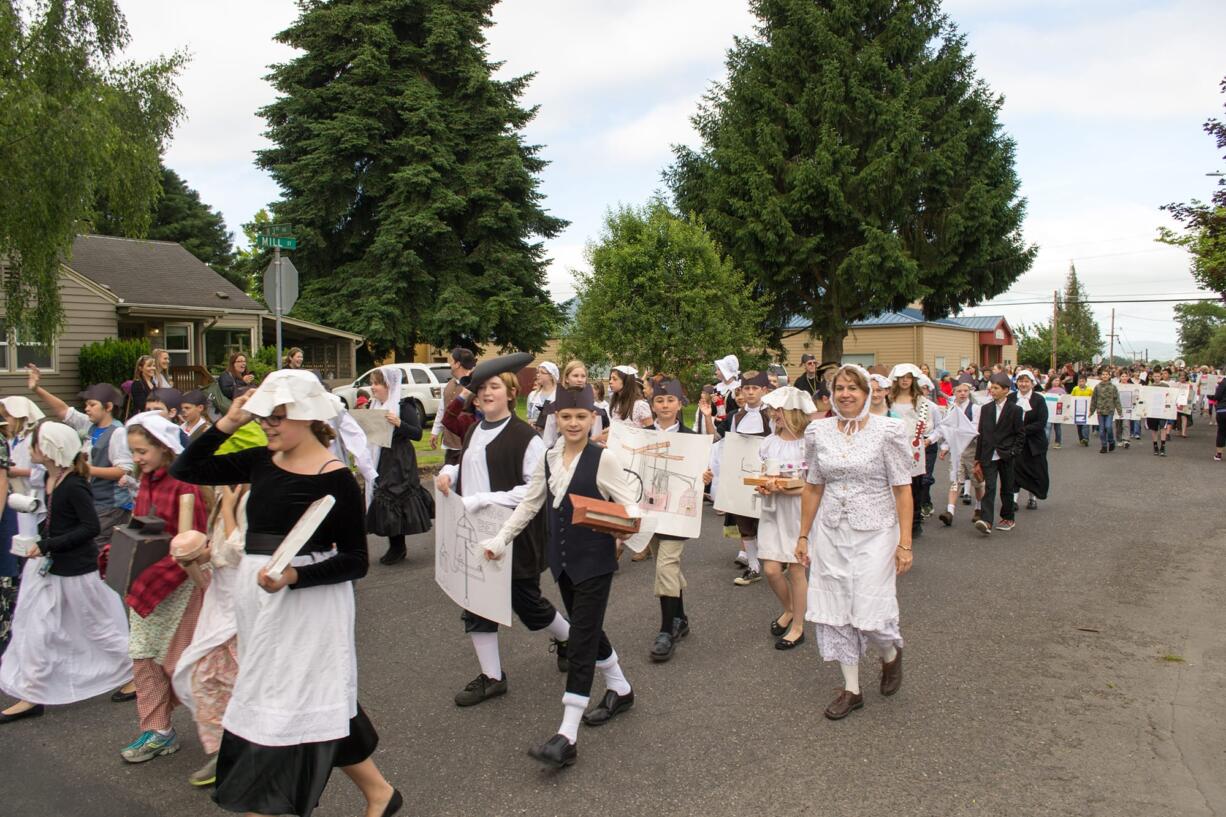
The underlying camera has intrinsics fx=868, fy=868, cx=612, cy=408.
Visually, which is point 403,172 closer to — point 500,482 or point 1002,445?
point 1002,445

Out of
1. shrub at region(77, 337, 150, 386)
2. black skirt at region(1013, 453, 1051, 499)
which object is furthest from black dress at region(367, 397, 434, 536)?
shrub at region(77, 337, 150, 386)

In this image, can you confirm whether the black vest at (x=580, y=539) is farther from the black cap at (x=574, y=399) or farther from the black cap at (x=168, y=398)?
the black cap at (x=168, y=398)

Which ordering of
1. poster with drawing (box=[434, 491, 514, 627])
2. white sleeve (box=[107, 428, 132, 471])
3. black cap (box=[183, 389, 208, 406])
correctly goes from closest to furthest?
poster with drawing (box=[434, 491, 514, 627])
white sleeve (box=[107, 428, 132, 471])
black cap (box=[183, 389, 208, 406])

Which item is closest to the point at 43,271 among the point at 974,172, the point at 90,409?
the point at 90,409

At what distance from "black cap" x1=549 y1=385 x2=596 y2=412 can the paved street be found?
5.64 feet

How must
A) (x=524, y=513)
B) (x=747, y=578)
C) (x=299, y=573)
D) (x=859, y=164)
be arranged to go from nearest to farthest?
(x=299, y=573), (x=524, y=513), (x=747, y=578), (x=859, y=164)

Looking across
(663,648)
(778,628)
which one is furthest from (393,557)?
(778,628)

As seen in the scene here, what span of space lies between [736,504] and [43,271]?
13926 millimetres

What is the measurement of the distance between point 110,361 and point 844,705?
23286 millimetres

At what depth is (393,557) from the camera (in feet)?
28.1

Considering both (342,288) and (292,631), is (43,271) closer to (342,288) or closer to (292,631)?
(292,631)

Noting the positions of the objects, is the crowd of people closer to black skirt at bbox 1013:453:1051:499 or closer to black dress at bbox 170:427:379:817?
black dress at bbox 170:427:379:817

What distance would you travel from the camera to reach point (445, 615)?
6727 mm

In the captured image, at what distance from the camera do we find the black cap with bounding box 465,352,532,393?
474 cm
